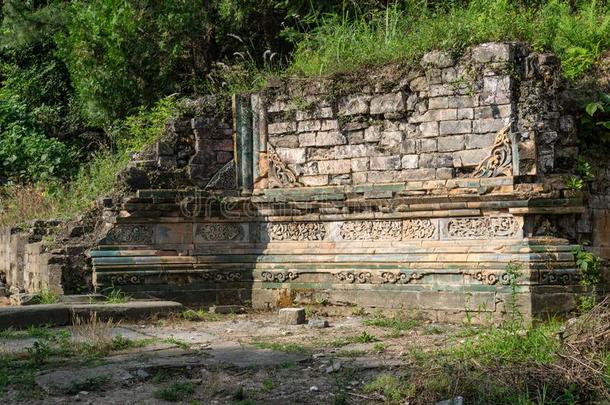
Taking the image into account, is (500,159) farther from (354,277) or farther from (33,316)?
(33,316)

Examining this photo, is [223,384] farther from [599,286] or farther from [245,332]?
[599,286]

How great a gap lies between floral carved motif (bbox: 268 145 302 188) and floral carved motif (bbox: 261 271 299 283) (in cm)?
109

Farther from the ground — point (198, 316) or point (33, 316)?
point (33, 316)

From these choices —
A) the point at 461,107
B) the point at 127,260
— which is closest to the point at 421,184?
the point at 461,107

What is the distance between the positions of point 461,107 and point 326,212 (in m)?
2.12

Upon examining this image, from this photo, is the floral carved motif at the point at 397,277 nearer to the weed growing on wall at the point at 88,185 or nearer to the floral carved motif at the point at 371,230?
the floral carved motif at the point at 371,230

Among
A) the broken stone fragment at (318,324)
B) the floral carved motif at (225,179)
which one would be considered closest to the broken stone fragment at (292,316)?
the broken stone fragment at (318,324)

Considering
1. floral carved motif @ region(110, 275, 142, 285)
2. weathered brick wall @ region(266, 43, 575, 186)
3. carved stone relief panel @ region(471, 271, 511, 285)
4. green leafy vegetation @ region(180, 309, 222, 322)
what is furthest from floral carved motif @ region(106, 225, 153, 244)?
carved stone relief panel @ region(471, 271, 511, 285)

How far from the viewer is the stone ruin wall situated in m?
9.67

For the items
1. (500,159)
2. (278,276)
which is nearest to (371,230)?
(278,276)

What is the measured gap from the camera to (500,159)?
9.77 metres

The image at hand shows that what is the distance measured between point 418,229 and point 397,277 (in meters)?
0.60

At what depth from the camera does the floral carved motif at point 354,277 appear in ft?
34.7

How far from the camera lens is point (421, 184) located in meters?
10.2
